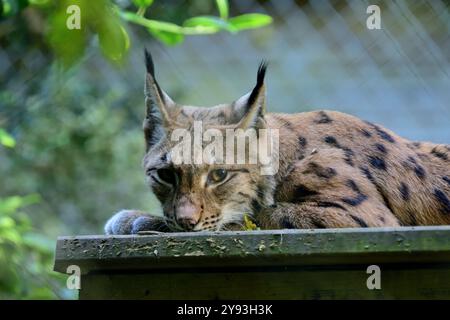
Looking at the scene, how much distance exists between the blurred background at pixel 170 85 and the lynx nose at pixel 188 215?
64 cm

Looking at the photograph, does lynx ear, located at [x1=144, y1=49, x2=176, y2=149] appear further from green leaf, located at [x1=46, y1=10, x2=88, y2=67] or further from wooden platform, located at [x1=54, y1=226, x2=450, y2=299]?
green leaf, located at [x1=46, y1=10, x2=88, y2=67]

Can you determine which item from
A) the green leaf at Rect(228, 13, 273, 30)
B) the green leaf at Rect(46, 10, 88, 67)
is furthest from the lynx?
the green leaf at Rect(46, 10, 88, 67)

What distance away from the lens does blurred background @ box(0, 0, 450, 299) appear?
418 cm

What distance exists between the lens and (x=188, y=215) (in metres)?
2.54

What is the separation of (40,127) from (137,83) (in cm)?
67

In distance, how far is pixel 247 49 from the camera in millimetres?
4934

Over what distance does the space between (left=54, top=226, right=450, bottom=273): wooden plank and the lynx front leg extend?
682 millimetres

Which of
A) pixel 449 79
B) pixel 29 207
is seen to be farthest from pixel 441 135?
pixel 29 207

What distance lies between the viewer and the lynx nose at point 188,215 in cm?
254

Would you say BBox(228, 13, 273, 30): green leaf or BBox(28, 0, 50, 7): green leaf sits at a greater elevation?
BBox(228, 13, 273, 30): green leaf

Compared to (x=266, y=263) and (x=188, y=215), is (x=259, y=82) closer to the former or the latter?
(x=188, y=215)

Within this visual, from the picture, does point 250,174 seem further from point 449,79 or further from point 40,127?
point 40,127

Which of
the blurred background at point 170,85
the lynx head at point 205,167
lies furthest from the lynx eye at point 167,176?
the blurred background at point 170,85

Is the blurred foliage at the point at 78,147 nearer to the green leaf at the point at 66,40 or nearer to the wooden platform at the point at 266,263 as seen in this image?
the wooden platform at the point at 266,263
